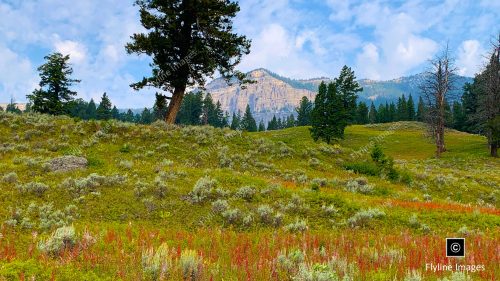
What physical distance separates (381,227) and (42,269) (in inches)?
340

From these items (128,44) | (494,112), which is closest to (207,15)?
(128,44)

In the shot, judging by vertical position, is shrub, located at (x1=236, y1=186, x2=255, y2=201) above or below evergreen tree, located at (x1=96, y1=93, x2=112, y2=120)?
below

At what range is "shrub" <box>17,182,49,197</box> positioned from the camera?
1217 centimetres

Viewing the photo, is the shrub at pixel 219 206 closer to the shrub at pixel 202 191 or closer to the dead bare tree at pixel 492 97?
the shrub at pixel 202 191

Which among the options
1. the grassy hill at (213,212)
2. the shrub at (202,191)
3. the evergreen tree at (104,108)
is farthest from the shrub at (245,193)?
the evergreen tree at (104,108)

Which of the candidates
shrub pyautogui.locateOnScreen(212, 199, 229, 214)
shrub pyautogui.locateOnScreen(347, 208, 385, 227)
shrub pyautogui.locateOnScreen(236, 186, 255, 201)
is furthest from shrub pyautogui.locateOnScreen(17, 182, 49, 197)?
shrub pyautogui.locateOnScreen(347, 208, 385, 227)

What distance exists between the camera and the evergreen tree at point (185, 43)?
27594mm

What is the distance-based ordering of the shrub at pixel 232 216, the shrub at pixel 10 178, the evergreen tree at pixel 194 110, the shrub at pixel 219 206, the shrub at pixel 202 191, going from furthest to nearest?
the evergreen tree at pixel 194 110, the shrub at pixel 10 178, the shrub at pixel 202 191, the shrub at pixel 219 206, the shrub at pixel 232 216

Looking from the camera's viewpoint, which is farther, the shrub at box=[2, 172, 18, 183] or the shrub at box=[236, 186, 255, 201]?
the shrub at box=[2, 172, 18, 183]

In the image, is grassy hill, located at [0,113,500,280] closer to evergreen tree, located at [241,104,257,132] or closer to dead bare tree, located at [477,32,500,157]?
dead bare tree, located at [477,32,500,157]

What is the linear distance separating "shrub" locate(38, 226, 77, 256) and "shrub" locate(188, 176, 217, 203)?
6287mm

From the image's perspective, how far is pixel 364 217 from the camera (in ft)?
35.9

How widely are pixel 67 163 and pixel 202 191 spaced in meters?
6.97

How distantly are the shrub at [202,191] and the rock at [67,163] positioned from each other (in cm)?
591
